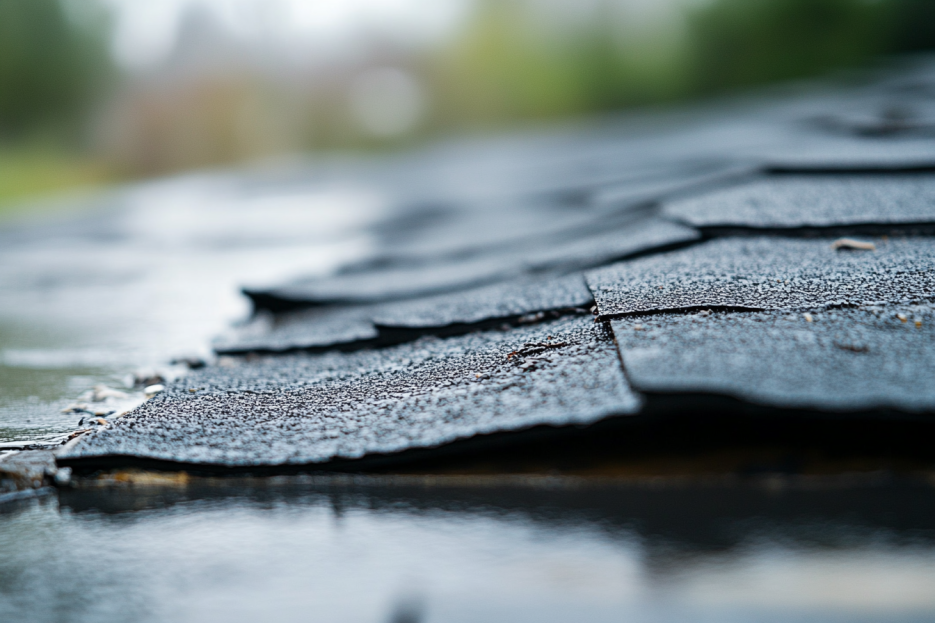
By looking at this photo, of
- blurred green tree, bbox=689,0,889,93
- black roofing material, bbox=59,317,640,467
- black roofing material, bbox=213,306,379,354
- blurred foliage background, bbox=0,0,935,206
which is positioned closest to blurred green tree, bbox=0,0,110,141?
blurred foliage background, bbox=0,0,935,206

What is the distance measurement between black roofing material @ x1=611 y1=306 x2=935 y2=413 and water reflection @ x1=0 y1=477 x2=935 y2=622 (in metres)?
0.09

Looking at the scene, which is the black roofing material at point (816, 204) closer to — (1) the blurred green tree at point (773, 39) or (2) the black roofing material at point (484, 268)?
(2) the black roofing material at point (484, 268)

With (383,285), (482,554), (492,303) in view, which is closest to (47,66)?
(383,285)

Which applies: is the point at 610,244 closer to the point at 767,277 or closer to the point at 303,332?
the point at 767,277

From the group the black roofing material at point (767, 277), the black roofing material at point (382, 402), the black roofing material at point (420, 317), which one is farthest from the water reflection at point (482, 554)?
the black roofing material at point (420, 317)

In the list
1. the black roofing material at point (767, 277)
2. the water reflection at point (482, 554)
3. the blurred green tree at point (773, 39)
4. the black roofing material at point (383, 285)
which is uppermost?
the blurred green tree at point (773, 39)

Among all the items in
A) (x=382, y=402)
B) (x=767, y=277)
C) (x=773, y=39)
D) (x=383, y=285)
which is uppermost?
(x=773, y=39)

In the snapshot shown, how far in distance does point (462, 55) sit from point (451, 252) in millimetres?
12999

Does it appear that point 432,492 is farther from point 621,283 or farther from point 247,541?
point 621,283

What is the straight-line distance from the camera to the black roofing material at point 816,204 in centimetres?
133

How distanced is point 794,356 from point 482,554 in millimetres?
418

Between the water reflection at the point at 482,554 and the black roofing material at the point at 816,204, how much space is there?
836mm

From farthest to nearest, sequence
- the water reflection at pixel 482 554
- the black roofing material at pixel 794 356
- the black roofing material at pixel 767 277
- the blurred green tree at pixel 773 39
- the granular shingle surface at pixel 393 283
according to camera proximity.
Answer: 1. the blurred green tree at pixel 773 39
2. the granular shingle surface at pixel 393 283
3. the black roofing material at pixel 767 277
4. the black roofing material at pixel 794 356
5. the water reflection at pixel 482 554

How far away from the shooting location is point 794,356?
75 centimetres
